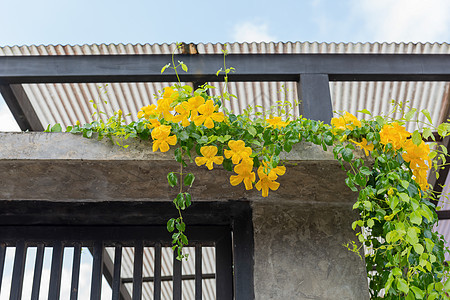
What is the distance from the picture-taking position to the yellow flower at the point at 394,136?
2252 millimetres

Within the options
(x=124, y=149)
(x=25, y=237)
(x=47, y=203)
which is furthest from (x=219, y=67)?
(x=25, y=237)

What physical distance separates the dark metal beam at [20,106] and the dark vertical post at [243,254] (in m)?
2.20

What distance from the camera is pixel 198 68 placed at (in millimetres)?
2824

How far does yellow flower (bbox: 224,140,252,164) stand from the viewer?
2158 millimetres

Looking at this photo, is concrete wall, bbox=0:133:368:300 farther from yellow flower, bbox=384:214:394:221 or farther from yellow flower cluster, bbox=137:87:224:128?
yellow flower, bbox=384:214:394:221

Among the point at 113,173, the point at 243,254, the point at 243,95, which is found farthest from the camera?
the point at 243,95

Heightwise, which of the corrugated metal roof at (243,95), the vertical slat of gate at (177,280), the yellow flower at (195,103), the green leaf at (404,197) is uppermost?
the corrugated metal roof at (243,95)

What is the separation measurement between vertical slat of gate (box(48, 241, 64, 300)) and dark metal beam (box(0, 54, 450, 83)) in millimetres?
974

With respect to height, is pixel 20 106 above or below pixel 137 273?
above

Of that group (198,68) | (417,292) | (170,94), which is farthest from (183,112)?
(417,292)

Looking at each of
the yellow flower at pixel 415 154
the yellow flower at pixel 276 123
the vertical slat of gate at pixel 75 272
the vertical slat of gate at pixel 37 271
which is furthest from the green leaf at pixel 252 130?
the vertical slat of gate at pixel 37 271

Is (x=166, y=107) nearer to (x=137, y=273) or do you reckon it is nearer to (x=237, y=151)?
(x=237, y=151)

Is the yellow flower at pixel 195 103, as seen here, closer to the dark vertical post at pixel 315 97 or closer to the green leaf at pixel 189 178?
the green leaf at pixel 189 178

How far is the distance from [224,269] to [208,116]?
1006 mm
